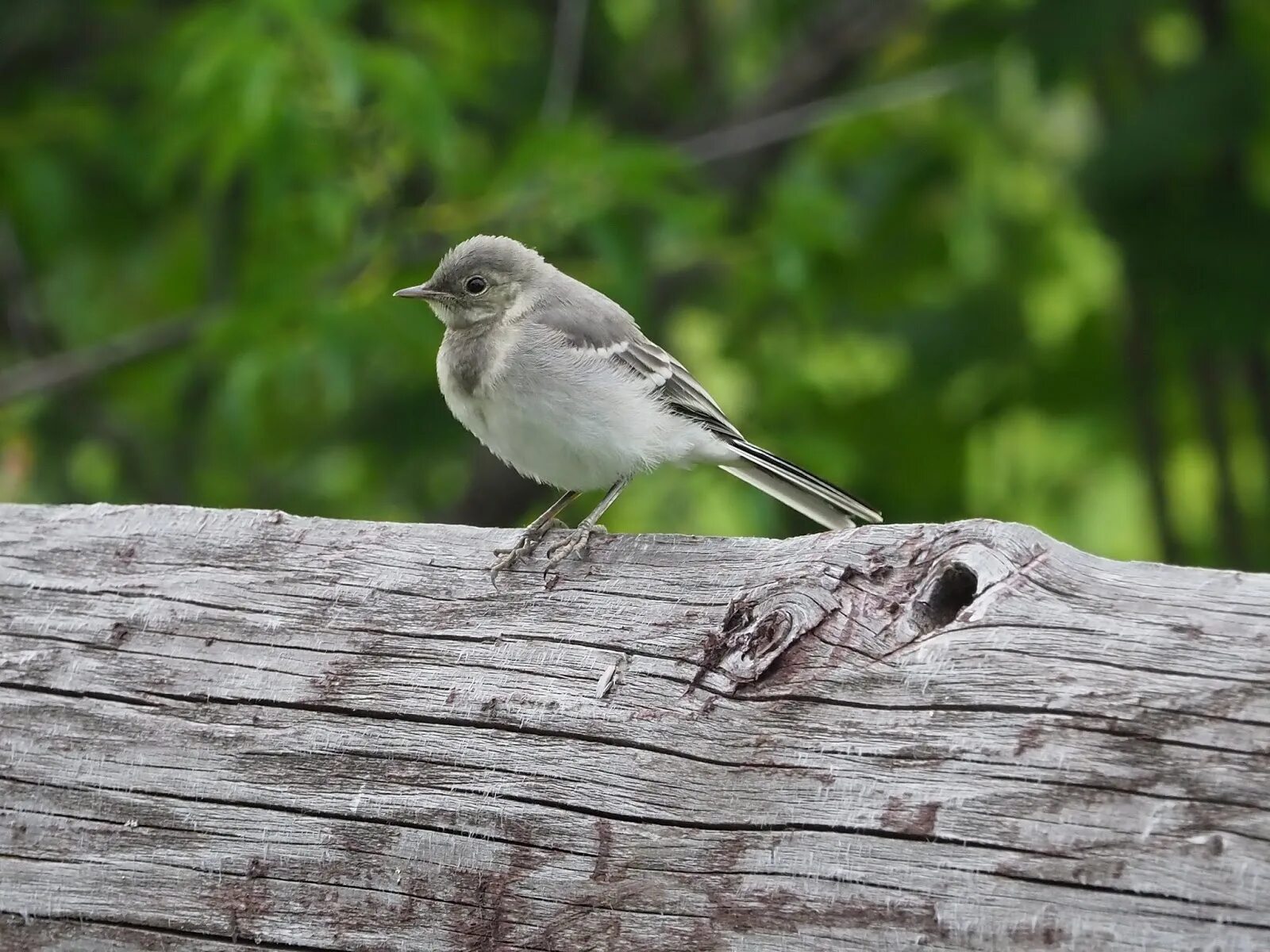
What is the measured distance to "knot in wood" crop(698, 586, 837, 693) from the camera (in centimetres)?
245

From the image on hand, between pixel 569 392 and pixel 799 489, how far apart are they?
0.68 m

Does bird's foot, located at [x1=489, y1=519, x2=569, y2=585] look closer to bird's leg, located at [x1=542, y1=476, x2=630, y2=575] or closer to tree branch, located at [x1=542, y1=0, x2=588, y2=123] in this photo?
bird's leg, located at [x1=542, y1=476, x2=630, y2=575]

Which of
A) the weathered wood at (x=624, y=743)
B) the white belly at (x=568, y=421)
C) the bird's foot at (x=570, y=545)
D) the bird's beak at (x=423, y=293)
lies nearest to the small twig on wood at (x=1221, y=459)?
the white belly at (x=568, y=421)

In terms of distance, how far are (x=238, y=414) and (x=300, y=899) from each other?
2948mm

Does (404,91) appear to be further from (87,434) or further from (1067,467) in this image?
(1067,467)

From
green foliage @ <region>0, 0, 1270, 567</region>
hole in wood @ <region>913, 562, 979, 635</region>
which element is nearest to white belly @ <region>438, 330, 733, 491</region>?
green foliage @ <region>0, 0, 1270, 567</region>

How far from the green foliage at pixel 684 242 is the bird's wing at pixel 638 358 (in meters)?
1.12

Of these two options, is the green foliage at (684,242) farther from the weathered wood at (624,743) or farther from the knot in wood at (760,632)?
the knot in wood at (760,632)

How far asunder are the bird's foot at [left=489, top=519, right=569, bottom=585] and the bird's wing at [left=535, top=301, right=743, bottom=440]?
990mm

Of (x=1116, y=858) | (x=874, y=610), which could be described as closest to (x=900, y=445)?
(x=874, y=610)

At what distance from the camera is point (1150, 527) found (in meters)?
7.81

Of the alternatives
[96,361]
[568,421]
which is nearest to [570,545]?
[568,421]

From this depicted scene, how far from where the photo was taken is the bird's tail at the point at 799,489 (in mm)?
3816

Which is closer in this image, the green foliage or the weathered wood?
the weathered wood
